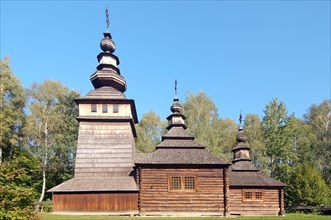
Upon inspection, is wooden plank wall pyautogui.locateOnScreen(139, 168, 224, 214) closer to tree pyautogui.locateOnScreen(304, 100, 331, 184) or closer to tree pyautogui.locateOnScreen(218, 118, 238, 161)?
tree pyautogui.locateOnScreen(218, 118, 238, 161)

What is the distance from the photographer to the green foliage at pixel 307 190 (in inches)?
1394

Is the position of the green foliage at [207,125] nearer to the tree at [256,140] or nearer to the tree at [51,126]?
the tree at [256,140]

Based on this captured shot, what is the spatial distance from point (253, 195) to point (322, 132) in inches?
1226

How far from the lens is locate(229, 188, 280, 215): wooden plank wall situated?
26.8m

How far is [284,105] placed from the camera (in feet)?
149

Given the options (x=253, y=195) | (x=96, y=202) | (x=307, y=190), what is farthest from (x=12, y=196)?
(x=307, y=190)

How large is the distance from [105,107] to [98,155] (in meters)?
4.57

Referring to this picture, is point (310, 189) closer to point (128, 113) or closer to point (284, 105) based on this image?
point (284, 105)

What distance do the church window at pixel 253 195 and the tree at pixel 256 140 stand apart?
58.9 feet

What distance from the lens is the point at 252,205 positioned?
2709 centimetres

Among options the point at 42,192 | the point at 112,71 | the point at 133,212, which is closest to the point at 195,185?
the point at 133,212

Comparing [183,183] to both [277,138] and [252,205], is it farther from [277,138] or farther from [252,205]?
[277,138]

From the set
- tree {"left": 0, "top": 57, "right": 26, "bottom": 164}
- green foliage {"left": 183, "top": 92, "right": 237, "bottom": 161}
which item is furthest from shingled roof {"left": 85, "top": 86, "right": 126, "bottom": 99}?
green foliage {"left": 183, "top": 92, "right": 237, "bottom": 161}

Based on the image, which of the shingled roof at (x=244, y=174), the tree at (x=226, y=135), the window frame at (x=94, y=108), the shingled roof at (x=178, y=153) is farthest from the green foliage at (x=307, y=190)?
the window frame at (x=94, y=108)
